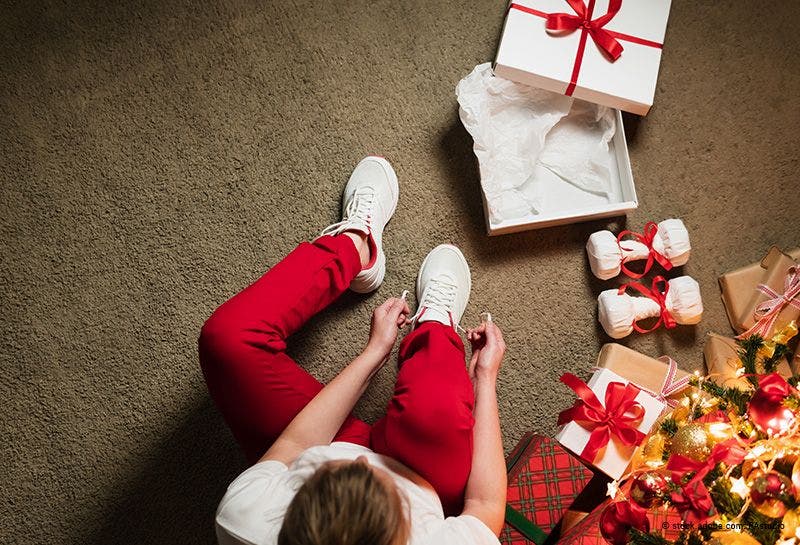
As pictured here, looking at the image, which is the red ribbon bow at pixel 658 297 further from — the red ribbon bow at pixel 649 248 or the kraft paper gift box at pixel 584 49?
the kraft paper gift box at pixel 584 49

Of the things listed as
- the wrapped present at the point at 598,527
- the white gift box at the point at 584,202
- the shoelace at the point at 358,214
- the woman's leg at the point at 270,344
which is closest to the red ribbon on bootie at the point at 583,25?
the white gift box at the point at 584,202

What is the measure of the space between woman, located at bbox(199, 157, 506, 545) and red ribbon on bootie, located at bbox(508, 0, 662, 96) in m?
0.52

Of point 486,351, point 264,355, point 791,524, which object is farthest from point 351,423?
point 791,524

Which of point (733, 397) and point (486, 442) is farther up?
point (733, 397)

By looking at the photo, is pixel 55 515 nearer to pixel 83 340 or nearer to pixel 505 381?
pixel 83 340

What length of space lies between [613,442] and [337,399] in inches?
21.3

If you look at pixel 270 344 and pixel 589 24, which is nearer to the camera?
pixel 270 344

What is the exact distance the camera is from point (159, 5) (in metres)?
1.31

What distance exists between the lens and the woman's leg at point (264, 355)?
94 centimetres

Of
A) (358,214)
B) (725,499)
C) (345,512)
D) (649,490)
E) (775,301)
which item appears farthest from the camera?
(358,214)

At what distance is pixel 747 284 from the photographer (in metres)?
1.27

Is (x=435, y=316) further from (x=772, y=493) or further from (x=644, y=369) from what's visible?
(x=772, y=493)

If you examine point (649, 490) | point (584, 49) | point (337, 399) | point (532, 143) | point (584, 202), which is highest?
Answer: point (584, 49)

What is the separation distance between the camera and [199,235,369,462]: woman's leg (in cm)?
94
